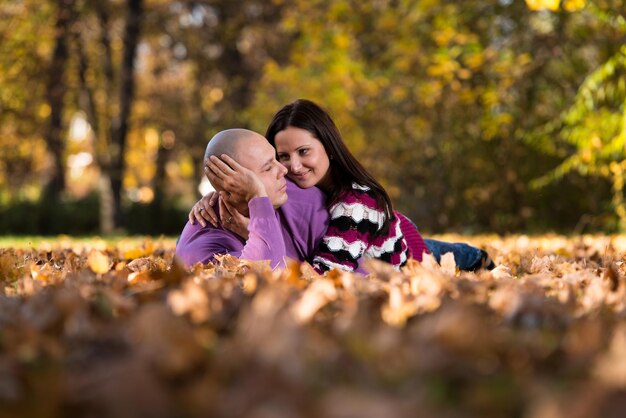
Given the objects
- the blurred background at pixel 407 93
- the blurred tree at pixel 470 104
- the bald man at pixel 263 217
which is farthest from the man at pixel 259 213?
the blurred tree at pixel 470 104

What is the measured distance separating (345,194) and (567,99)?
7937 mm

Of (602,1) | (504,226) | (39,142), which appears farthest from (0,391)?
(39,142)

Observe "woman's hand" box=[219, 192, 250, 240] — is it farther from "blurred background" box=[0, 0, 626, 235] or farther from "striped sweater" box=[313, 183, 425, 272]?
"blurred background" box=[0, 0, 626, 235]

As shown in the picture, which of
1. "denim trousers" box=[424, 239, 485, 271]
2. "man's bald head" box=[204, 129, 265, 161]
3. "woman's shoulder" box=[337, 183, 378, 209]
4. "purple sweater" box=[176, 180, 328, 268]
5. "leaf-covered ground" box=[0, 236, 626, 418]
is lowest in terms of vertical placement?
"denim trousers" box=[424, 239, 485, 271]

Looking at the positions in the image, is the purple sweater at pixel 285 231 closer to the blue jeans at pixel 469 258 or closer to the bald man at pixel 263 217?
the bald man at pixel 263 217

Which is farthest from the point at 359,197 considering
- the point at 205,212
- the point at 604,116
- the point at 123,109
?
the point at 123,109

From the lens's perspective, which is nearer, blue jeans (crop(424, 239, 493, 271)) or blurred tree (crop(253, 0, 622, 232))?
blue jeans (crop(424, 239, 493, 271))

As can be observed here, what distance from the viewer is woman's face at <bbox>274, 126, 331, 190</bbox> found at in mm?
4137

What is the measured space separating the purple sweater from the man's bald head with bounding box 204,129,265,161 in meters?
0.34

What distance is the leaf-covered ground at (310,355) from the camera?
3.20ft

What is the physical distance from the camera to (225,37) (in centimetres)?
1720

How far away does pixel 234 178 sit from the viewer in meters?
3.60

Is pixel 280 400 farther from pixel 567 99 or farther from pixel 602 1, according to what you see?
pixel 567 99

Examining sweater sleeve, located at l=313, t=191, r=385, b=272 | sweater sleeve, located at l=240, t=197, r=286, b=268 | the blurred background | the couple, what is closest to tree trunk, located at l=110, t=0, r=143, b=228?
the blurred background
